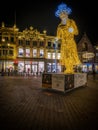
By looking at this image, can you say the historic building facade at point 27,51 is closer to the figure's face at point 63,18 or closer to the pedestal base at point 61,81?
the figure's face at point 63,18

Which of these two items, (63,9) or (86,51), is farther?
(86,51)

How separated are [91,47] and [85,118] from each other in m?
44.0

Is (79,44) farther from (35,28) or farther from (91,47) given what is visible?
(35,28)

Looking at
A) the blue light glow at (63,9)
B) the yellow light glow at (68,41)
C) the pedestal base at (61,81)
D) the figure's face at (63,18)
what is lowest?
the pedestal base at (61,81)

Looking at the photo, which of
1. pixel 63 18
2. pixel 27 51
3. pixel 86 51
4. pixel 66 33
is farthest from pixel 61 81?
pixel 86 51

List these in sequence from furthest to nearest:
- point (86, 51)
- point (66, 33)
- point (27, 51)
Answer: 1. point (86, 51)
2. point (27, 51)
3. point (66, 33)

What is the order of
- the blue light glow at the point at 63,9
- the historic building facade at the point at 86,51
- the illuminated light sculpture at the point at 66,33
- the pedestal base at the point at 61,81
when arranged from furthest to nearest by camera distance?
the historic building facade at the point at 86,51 < the blue light glow at the point at 63,9 < the illuminated light sculpture at the point at 66,33 < the pedestal base at the point at 61,81

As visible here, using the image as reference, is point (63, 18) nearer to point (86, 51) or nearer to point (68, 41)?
point (68, 41)

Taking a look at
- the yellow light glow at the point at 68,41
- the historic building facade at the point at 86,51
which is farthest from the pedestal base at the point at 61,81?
the historic building facade at the point at 86,51

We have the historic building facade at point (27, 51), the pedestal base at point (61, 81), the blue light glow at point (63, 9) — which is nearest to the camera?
the pedestal base at point (61, 81)

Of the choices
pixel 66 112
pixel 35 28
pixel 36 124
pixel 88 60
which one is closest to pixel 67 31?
pixel 66 112

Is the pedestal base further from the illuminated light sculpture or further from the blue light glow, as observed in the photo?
the blue light glow

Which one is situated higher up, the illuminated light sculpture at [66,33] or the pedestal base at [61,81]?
the illuminated light sculpture at [66,33]

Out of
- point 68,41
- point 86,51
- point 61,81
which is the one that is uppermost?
point 86,51
